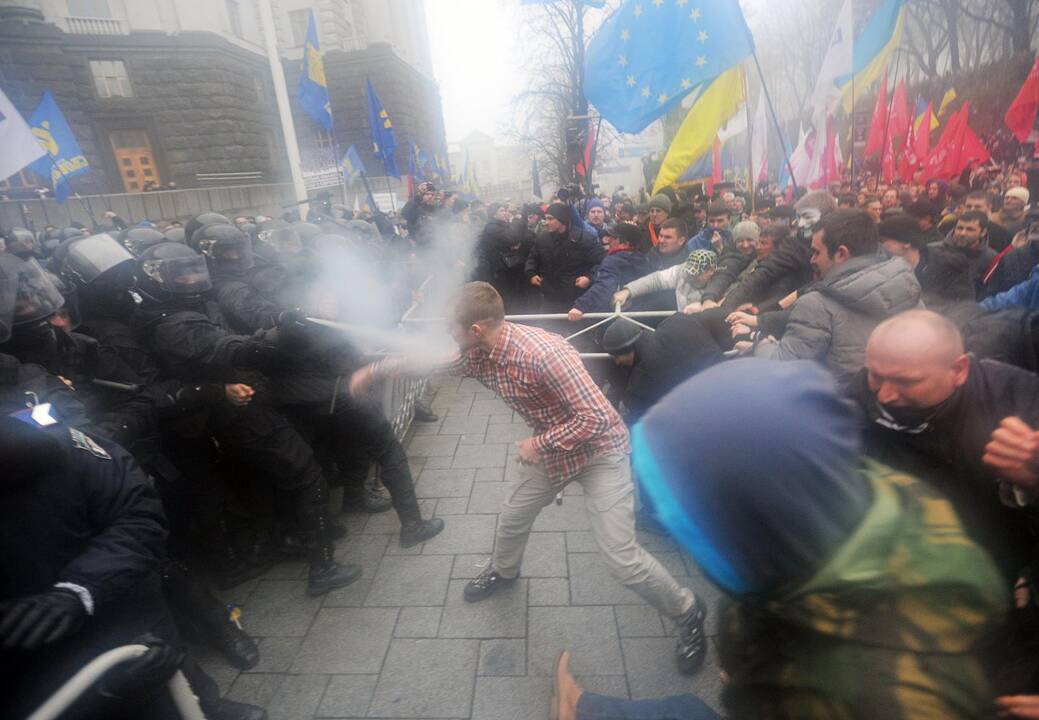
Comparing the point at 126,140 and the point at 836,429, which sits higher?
the point at 126,140

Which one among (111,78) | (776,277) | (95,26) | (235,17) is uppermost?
Result: (235,17)

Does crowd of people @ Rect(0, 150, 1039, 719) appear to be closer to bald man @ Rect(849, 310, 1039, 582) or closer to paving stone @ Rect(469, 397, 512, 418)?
bald man @ Rect(849, 310, 1039, 582)

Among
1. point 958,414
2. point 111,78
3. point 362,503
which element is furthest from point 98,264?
point 111,78

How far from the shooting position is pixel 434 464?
499 cm

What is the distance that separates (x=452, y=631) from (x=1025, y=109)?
30.6 feet

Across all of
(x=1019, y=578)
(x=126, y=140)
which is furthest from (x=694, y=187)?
(x=126, y=140)

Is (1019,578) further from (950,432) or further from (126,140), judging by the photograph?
(126,140)

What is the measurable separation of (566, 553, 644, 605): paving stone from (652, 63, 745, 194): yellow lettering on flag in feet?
14.6

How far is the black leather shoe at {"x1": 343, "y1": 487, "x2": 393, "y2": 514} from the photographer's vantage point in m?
4.33

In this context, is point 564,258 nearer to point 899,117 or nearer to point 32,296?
point 32,296

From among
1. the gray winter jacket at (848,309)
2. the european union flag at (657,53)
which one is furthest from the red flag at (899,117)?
the gray winter jacket at (848,309)

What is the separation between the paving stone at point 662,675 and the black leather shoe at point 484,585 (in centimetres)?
84

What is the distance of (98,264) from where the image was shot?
124 inches

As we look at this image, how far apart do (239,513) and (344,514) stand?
0.80m
